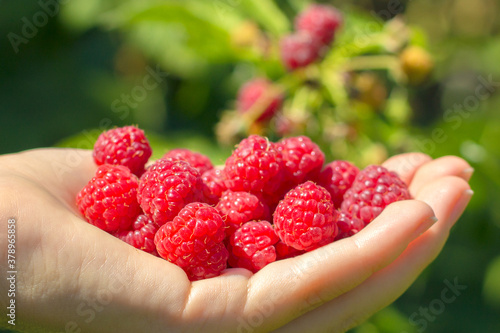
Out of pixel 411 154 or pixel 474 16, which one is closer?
pixel 411 154

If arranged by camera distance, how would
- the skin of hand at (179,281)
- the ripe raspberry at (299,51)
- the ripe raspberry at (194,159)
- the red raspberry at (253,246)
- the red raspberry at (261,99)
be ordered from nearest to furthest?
the skin of hand at (179,281)
the red raspberry at (253,246)
the ripe raspberry at (194,159)
the ripe raspberry at (299,51)
the red raspberry at (261,99)

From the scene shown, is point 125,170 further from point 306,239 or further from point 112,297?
point 306,239

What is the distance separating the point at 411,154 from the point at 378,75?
1014 mm

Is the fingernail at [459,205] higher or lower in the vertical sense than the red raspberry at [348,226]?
higher

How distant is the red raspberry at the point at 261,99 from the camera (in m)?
2.40

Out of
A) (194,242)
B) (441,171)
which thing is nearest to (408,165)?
(441,171)

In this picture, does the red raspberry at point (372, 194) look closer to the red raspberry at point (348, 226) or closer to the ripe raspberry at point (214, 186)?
the red raspberry at point (348, 226)

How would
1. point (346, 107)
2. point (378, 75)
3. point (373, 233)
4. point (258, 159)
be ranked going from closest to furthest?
point (373, 233), point (258, 159), point (346, 107), point (378, 75)

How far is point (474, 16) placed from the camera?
4.13m

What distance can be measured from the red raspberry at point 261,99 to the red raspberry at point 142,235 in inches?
38.2

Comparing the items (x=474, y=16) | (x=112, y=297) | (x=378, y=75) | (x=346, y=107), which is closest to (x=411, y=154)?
(x=346, y=107)

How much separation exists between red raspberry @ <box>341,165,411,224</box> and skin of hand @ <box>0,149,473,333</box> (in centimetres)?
17

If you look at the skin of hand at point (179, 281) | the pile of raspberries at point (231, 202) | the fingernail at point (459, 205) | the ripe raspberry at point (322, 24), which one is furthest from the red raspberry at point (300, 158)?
the ripe raspberry at point (322, 24)

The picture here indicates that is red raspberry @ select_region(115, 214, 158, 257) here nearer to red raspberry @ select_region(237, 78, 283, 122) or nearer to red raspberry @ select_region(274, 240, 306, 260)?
red raspberry @ select_region(274, 240, 306, 260)
